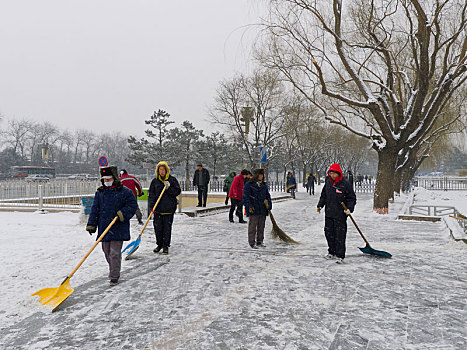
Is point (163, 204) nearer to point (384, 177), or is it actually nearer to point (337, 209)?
point (337, 209)

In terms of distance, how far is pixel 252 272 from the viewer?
5824mm

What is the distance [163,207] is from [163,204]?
0.18ft

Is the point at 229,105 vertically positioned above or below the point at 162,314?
above

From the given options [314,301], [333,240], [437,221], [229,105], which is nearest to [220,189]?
[229,105]

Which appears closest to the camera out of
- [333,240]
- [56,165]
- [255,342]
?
[255,342]

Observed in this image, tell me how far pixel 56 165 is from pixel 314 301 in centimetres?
8874

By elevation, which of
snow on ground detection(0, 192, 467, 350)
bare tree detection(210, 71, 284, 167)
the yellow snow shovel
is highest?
bare tree detection(210, 71, 284, 167)

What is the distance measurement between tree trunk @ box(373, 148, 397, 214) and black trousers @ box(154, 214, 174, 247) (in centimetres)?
1022

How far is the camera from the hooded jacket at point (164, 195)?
700cm

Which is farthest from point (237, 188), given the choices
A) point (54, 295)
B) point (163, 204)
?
point (54, 295)

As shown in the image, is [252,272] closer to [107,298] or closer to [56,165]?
[107,298]

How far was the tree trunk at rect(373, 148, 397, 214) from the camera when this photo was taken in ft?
47.6

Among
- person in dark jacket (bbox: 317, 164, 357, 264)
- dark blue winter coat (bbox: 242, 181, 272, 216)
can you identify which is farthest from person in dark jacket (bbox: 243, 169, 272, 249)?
person in dark jacket (bbox: 317, 164, 357, 264)

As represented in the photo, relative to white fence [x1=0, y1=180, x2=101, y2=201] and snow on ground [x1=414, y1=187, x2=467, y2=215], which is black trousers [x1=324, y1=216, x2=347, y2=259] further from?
snow on ground [x1=414, y1=187, x2=467, y2=215]
